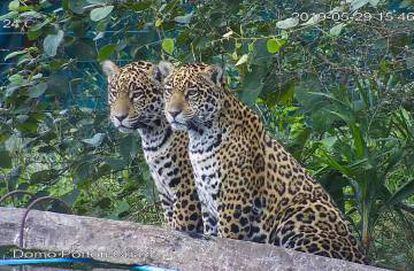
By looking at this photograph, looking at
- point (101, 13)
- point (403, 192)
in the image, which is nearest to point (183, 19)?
point (101, 13)

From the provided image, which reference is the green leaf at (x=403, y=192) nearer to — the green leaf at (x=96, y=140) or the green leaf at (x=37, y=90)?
the green leaf at (x=96, y=140)

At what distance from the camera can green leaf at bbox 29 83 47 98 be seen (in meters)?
7.19

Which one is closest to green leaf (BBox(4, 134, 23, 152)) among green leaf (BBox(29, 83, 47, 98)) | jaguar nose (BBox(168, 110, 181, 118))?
green leaf (BBox(29, 83, 47, 98))

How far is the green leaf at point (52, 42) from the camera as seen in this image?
264 inches

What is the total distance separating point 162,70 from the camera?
6.31m

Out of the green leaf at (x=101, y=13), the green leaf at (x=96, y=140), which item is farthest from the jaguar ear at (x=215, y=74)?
the green leaf at (x=96, y=140)

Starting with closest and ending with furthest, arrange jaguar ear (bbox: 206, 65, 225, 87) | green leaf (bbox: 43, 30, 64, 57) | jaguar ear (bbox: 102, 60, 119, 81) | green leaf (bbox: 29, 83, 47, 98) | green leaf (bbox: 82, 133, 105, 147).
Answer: jaguar ear (bbox: 206, 65, 225, 87)
jaguar ear (bbox: 102, 60, 119, 81)
green leaf (bbox: 43, 30, 64, 57)
green leaf (bbox: 82, 133, 105, 147)
green leaf (bbox: 29, 83, 47, 98)

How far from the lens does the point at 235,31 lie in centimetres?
703

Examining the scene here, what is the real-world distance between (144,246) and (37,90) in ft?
7.51

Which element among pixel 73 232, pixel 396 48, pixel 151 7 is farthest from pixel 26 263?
pixel 396 48

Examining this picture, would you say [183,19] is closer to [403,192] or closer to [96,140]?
[96,140]

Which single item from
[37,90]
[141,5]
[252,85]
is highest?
[141,5]

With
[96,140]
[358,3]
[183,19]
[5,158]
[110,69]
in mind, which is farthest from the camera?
[5,158]

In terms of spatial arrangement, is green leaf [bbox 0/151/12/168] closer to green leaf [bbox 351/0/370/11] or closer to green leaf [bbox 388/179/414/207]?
green leaf [bbox 388/179/414/207]
